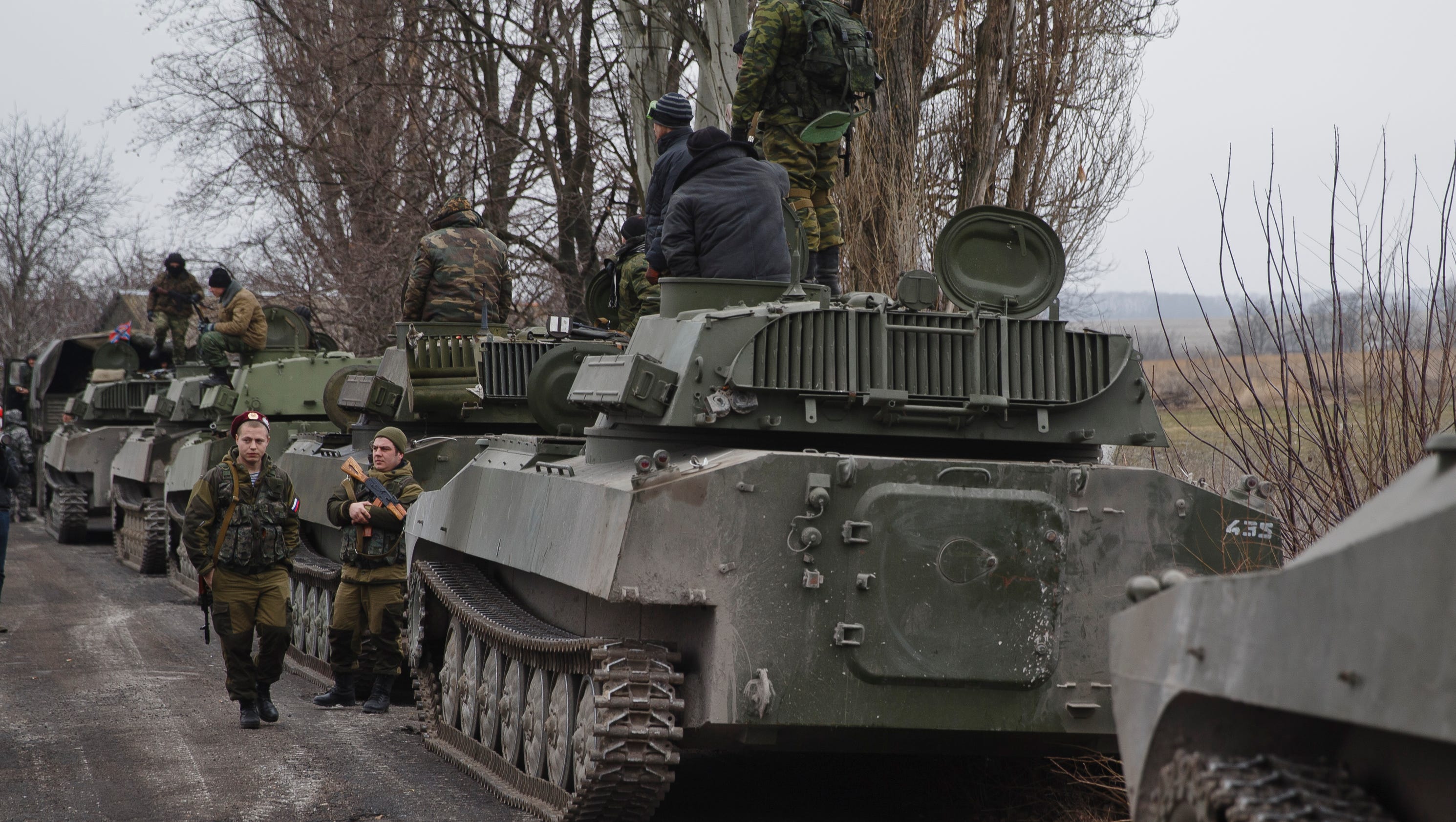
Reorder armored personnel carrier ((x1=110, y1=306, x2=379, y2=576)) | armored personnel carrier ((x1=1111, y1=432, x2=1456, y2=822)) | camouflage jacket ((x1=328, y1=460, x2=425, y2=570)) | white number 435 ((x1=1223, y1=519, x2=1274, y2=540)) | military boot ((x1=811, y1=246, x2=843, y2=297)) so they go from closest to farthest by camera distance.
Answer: armored personnel carrier ((x1=1111, y1=432, x2=1456, y2=822)) < white number 435 ((x1=1223, y1=519, x2=1274, y2=540)) < military boot ((x1=811, y1=246, x2=843, y2=297)) < camouflage jacket ((x1=328, y1=460, x2=425, y2=570)) < armored personnel carrier ((x1=110, y1=306, x2=379, y2=576))

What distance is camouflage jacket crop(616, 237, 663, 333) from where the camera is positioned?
33.0 ft

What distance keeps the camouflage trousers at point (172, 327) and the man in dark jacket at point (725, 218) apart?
51.6 ft

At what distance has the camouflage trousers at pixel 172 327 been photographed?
21453 millimetres

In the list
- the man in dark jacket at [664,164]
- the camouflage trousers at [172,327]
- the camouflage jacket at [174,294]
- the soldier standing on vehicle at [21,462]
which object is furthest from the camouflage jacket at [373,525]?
the camouflage trousers at [172,327]

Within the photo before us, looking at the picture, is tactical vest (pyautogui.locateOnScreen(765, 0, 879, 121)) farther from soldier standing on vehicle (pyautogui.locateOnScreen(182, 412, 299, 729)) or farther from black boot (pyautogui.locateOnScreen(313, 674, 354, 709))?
black boot (pyautogui.locateOnScreen(313, 674, 354, 709))

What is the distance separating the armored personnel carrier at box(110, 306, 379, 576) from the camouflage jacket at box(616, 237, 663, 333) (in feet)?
9.19

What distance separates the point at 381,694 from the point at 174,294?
43.9 feet

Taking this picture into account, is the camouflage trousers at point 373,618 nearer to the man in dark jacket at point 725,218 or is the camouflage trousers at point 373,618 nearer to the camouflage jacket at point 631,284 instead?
→ the camouflage jacket at point 631,284

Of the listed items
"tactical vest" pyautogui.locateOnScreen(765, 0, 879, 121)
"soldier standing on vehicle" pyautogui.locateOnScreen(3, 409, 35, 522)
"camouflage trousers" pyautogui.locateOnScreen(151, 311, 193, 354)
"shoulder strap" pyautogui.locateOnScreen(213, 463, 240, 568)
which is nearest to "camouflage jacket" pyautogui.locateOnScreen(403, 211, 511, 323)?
"shoulder strap" pyautogui.locateOnScreen(213, 463, 240, 568)

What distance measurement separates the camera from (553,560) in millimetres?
6254

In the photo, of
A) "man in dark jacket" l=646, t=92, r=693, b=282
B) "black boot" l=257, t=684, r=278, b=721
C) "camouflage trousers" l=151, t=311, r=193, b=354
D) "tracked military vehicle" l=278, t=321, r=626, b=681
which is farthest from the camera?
"camouflage trousers" l=151, t=311, r=193, b=354

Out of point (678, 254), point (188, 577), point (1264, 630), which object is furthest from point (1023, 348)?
point (188, 577)

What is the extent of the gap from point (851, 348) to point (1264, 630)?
3381mm

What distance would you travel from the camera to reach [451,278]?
11.1m
